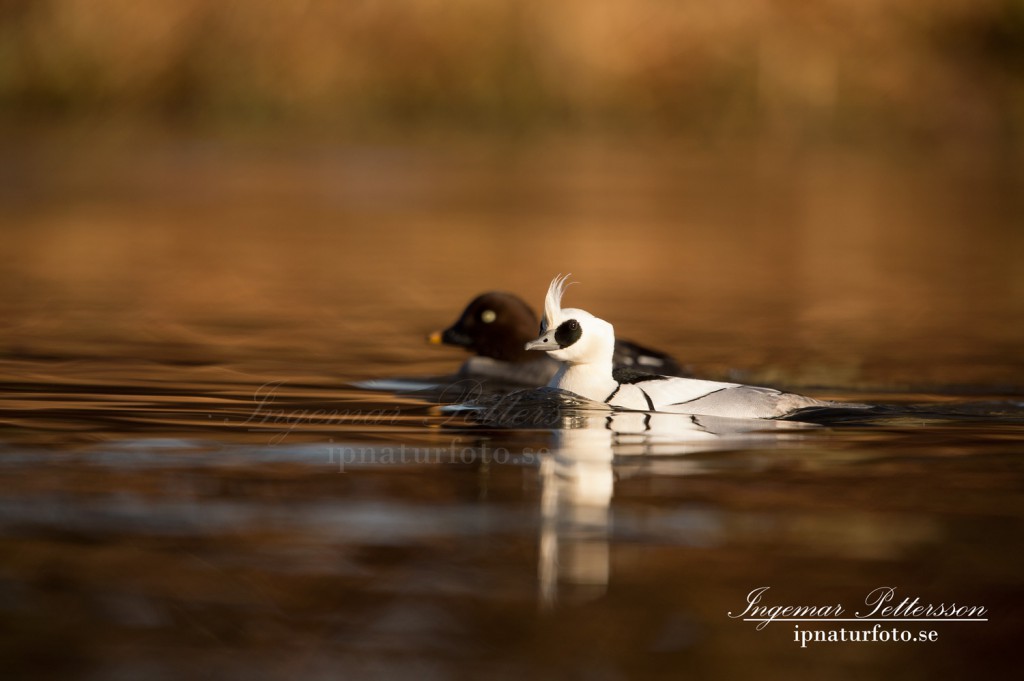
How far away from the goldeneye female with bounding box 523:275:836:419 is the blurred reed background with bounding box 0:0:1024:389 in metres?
2.58

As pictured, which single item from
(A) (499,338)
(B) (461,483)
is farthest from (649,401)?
(A) (499,338)

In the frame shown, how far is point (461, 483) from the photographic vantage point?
291 inches

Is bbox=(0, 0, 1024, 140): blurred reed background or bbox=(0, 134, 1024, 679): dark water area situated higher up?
bbox=(0, 0, 1024, 140): blurred reed background

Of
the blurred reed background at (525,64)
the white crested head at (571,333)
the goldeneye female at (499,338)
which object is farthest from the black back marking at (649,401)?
the blurred reed background at (525,64)

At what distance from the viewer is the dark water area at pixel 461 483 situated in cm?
530

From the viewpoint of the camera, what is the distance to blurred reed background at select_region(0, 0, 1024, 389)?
14992 millimetres

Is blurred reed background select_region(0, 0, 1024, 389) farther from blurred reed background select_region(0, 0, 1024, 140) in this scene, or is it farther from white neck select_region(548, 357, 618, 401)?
white neck select_region(548, 357, 618, 401)

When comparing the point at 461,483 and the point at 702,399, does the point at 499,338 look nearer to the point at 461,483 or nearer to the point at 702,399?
the point at 702,399

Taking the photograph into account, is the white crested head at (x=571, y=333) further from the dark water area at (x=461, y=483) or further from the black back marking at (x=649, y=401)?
the dark water area at (x=461, y=483)

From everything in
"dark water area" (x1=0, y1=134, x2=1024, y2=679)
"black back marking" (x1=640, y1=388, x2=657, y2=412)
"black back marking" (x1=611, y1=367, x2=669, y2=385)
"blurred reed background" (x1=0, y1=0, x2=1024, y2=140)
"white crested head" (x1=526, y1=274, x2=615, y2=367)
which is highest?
"blurred reed background" (x1=0, y1=0, x2=1024, y2=140)

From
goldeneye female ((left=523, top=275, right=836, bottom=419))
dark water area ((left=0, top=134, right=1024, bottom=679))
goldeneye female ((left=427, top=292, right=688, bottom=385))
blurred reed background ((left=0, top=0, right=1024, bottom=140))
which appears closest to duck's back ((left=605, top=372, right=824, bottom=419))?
goldeneye female ((left=523, top=275, right=836, bottom=419))

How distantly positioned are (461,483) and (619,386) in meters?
1.95

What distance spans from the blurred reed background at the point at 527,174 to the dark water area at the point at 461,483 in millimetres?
152

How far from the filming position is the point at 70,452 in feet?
26.0
